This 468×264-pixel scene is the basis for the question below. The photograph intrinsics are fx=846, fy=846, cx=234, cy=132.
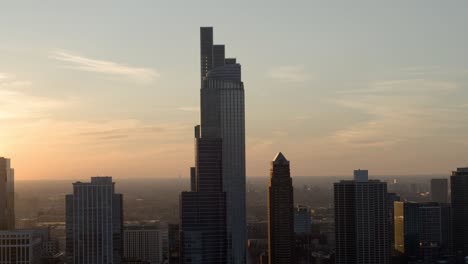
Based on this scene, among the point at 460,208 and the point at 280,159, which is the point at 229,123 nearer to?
the point at 280,159

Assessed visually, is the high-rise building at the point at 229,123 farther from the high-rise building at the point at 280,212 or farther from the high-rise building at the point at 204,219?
the high-rise building at the point at 204,219

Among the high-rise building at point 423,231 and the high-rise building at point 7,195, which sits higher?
the high-rise building at point 7,195

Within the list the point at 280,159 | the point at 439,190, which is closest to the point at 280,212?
the point at 280,159

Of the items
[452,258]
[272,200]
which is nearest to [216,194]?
[272,200]

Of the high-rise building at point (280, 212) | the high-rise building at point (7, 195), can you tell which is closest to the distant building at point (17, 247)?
the high-rise building at point (7, 195)

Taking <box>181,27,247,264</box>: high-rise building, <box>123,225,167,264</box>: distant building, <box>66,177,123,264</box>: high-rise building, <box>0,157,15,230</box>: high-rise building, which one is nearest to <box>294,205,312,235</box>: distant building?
<box>181,27,247,264</box>: high-rise building

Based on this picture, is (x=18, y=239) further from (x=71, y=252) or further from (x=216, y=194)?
(x=216, y=194)
